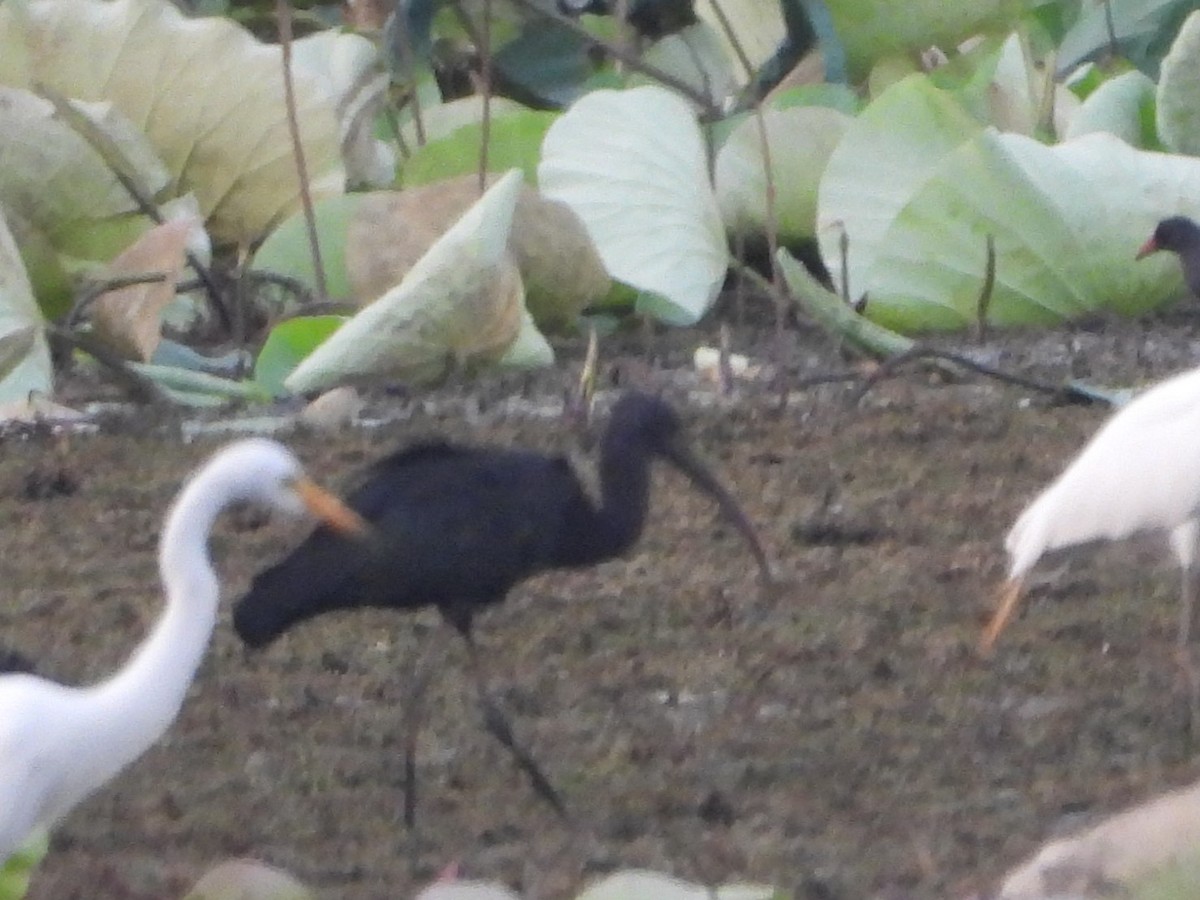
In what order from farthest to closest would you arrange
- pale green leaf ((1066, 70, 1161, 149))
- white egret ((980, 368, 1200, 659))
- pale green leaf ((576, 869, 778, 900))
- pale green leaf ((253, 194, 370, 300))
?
pale green leaf ((1066, 70, 1161, 149)), pale green leaf ((253, 194, 370, 300)), white egret ((980, 368, 1200, 659)), pale green leaf ((576, 869, 778, 900))

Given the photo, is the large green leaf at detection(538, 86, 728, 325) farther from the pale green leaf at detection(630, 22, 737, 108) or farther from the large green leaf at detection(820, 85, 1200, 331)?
the pale green leaf at detection(630, 22, 737, 108)

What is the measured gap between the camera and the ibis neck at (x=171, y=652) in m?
3.63

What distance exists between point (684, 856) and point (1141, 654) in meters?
1.30

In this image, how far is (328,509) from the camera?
13.5ft

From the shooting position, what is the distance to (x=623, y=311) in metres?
8.31

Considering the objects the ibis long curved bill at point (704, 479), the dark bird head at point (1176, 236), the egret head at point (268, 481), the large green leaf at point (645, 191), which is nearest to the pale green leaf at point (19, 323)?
the large green leaf at point (645, 191)

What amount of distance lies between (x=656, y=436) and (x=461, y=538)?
546 mm

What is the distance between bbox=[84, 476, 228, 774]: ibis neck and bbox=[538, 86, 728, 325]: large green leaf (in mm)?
3904

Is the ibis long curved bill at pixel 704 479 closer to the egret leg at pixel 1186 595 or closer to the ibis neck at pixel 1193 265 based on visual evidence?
the egret leg at pixel 1186 595

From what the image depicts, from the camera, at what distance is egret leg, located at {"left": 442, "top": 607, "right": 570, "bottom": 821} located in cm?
405

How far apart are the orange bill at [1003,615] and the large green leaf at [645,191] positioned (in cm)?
305

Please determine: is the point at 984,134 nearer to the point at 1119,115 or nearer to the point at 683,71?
the point at 1119,115

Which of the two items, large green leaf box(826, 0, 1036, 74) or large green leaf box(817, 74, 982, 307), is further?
large green leaf box(826, 0, 1036, 74)

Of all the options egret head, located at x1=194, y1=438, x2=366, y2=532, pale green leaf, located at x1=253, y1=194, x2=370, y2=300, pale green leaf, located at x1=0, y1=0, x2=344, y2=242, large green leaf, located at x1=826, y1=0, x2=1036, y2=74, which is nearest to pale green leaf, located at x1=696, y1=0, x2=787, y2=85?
large green leaf, located at x1=826, y1=0, x2=1036, y2=74
